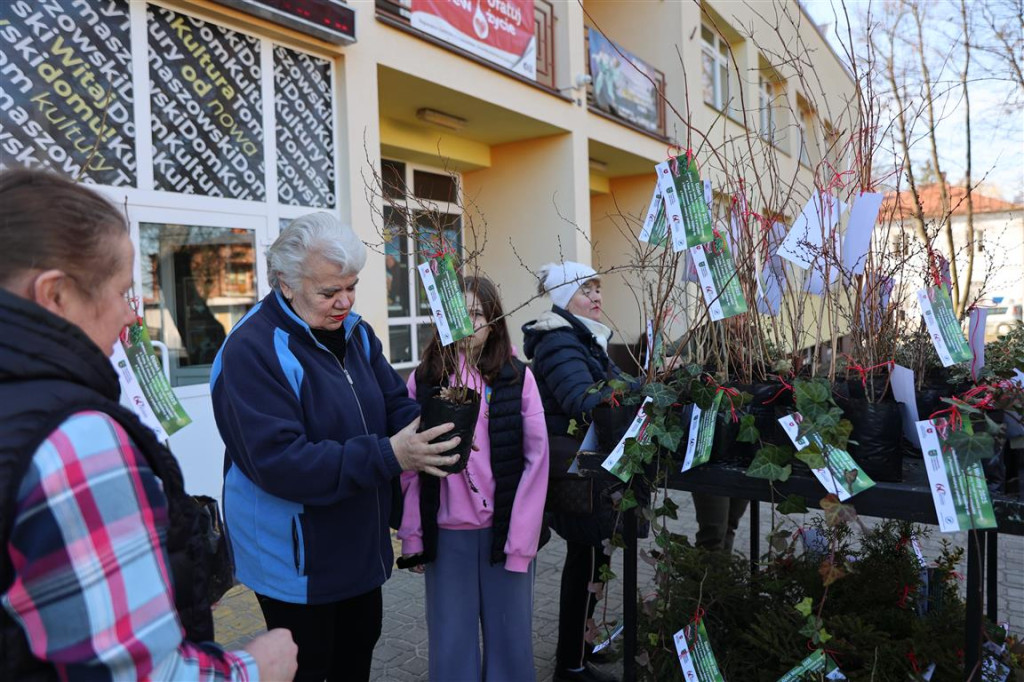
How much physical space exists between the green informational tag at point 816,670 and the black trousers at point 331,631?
1.22 metres

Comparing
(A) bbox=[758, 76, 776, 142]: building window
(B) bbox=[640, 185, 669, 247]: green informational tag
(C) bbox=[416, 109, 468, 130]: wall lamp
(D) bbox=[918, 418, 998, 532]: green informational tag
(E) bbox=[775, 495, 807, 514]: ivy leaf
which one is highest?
(C) bbox=[416, 109, 468, 130]: wall lamp

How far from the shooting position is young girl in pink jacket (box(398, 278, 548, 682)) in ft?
7.70

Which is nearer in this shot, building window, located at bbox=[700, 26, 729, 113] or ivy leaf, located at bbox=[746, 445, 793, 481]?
ivy leaf, located at bbox=[746, 445, 793, 481]

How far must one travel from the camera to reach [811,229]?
2035 mm

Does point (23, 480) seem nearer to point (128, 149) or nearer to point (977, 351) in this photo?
point (977, 351)

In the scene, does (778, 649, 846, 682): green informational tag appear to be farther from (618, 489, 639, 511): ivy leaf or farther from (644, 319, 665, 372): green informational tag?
(644, 319, 665, 372): green informational tag

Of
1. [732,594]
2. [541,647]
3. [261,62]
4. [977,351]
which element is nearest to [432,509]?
[732,594]

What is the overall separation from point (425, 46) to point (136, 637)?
6.36m

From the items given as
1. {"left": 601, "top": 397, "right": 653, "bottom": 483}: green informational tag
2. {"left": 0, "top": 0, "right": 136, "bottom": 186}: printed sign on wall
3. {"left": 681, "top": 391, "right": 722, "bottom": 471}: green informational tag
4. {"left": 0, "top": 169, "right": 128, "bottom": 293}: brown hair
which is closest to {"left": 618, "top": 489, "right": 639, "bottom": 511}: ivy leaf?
{"left": 601, "top": 397, "right": 653, "bottom": 483}: green informational tag

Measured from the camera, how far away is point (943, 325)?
1918 millimetres

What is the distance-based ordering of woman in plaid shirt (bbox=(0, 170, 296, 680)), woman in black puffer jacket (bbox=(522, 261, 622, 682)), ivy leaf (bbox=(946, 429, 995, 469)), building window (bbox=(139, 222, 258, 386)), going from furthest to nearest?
building window (bbox=(139, 222, 258, 386)) → woman in black puffer jacket (bbox=(522, 261, 622, 682)) → ivy leaf (bbox=(946, 429, 995, 469)) → woman in plaid shirt (bbox=(0, 170, 296, 680))

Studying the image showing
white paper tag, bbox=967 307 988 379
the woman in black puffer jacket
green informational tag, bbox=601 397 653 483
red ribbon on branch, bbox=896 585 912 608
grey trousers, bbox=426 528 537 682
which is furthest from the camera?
the woman in black puffer jacket

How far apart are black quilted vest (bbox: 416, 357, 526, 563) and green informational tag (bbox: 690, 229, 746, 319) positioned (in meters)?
0.76

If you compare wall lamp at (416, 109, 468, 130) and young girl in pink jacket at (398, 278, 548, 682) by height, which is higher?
wall lamp at (416, 109, 468, 130)
